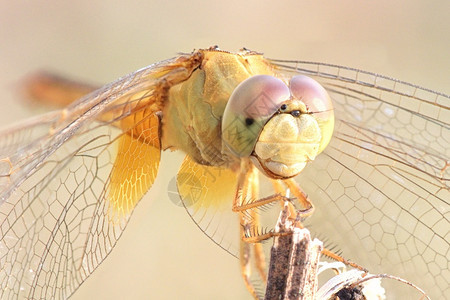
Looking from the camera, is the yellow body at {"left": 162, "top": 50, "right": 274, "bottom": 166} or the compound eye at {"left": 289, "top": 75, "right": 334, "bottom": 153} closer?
the compound eye at {"left": 289, "top": 75, "right": 334, "bottom": 153}

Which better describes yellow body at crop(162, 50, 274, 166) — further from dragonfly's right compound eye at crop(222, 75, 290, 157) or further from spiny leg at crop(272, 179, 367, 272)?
spiny leg at crop(272, 179, 367, 272)

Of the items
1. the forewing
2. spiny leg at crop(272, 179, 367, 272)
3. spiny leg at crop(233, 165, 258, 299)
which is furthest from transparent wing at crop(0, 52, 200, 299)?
spiny leg at crop(272, 179, 367, 272)

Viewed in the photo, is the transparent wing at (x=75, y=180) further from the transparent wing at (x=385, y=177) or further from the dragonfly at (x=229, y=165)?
the transparent wing at (x=385, y=177)

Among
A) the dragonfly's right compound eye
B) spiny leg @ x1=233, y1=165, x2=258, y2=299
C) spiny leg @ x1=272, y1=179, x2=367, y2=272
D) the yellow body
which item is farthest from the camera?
the yellow body

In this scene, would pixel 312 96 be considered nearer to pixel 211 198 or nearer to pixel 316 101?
pixel 316 101

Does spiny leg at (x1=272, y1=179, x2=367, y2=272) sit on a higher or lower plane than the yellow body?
lower

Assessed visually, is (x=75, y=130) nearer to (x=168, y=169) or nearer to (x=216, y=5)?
(x=168, y=169)

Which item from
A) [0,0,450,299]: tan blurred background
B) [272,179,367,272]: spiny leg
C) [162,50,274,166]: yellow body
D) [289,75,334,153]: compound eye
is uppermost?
[0,0,450,299]: tan blurred background
